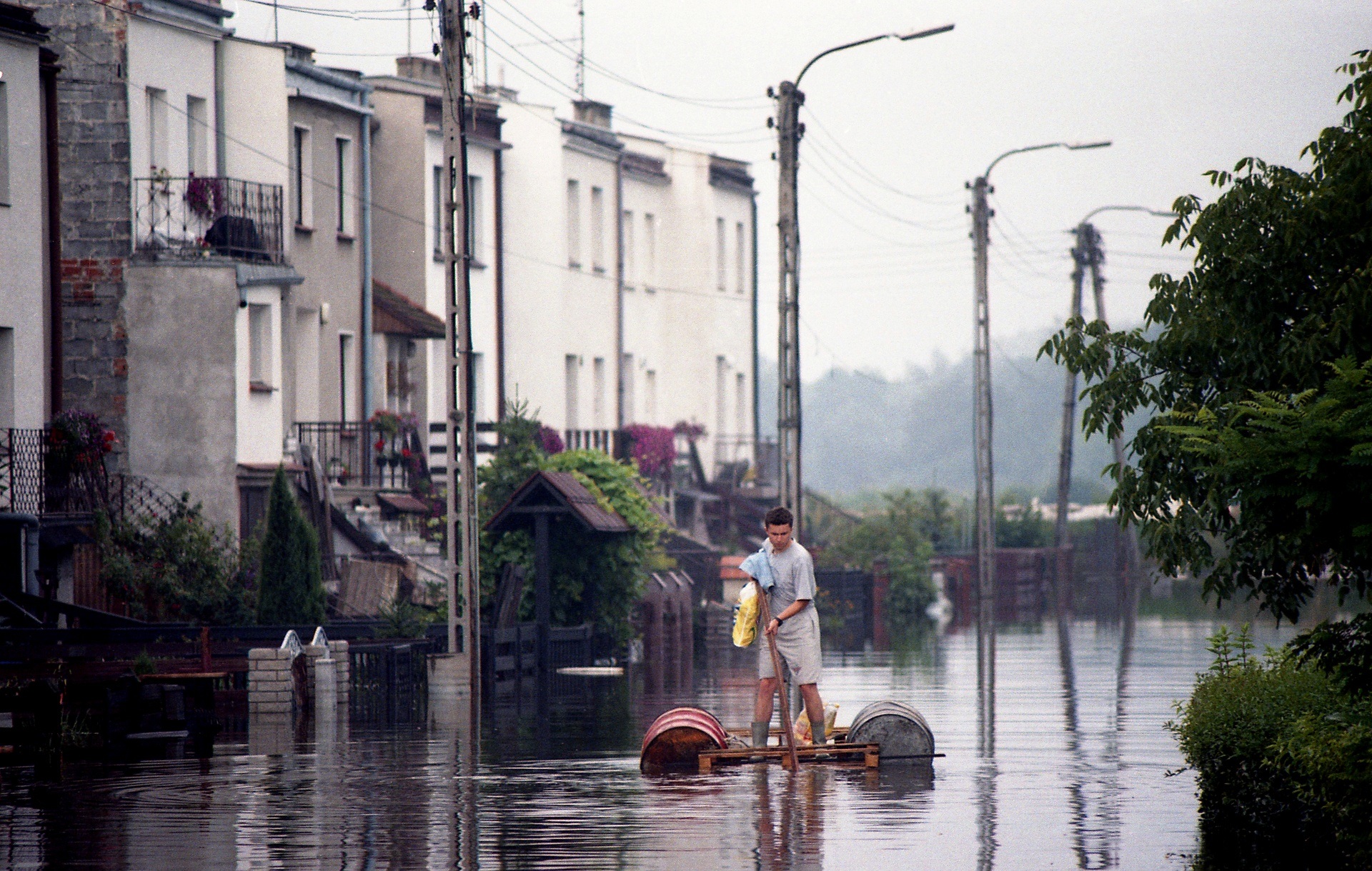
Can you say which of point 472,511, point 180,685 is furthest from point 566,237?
point 180,685

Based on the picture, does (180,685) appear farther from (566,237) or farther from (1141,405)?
(566,237)

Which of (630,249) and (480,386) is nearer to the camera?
(480,386)

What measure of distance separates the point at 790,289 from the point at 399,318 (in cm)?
1019

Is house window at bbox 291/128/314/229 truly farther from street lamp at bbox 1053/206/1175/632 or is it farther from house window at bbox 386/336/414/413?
street lamp at bbox 1053/206/1175/632

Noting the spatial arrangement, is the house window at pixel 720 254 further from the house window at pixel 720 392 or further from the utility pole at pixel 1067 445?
the utility pole at pixel 1067 445

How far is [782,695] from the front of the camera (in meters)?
15.4

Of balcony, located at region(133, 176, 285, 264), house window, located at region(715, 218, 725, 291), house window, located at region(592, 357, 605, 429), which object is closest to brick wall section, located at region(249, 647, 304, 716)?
balcony, located at region(133, 176, 285, 264)

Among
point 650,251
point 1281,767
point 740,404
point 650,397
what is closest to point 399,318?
point 650,397

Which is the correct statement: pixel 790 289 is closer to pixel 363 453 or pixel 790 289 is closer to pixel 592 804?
pixel 363 453

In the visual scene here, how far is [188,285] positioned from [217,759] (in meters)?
15.5

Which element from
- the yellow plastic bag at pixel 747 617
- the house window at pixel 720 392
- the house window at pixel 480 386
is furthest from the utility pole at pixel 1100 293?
the yellow plastic bag at pixel 747 617

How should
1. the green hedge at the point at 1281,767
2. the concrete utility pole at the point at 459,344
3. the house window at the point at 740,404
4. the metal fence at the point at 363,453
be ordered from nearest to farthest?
1. the green hedge at the point at 1281,767
2. the concrete utility pole at the point at 459,344
3. the metal fence at the point at 363,453
4. the house window at the point at 740,404

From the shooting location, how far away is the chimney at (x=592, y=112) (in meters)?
53.2

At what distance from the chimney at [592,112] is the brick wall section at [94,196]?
2237 centimetres
